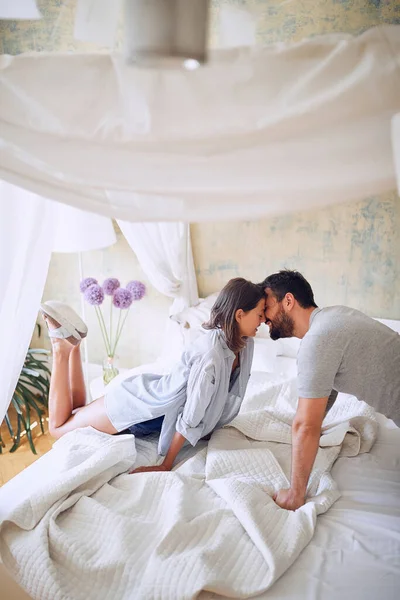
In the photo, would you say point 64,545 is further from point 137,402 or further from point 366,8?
point 366,8

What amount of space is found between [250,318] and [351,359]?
0.45 m

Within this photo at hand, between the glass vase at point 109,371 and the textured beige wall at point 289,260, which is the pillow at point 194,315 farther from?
the glass vase at point 109,371

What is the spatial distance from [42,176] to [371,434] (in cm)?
164

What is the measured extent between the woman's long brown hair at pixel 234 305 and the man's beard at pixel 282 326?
0.34 feet

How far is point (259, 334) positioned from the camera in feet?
11.2

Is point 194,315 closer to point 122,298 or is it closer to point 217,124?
point 122,298

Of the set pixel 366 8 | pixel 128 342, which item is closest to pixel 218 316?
pixel 366 8

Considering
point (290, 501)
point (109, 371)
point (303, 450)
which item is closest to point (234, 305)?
point (303, 450)

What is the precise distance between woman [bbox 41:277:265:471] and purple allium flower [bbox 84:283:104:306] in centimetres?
52

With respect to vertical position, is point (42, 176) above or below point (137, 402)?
above

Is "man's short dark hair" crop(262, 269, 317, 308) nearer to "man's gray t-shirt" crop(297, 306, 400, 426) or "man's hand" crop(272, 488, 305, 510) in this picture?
"man's gray t-shirt" crop(297, 306, 400, 426)

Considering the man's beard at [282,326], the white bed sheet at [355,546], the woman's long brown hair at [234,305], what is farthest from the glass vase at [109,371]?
the white bed sheet at [355,546]

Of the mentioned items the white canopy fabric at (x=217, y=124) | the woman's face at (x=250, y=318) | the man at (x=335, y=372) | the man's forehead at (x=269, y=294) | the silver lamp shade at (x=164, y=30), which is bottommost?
the man at (x=335, y=372)

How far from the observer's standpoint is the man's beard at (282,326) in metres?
2.16
